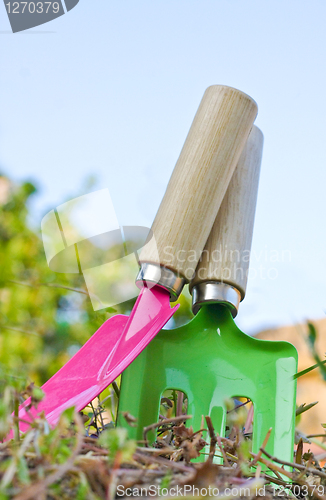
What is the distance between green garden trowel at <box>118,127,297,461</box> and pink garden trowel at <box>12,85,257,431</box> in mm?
31

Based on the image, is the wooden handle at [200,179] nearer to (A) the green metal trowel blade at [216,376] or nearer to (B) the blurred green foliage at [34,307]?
(A) the green metal trowel blade at [216,376]

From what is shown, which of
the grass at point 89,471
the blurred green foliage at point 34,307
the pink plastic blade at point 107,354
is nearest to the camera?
the grass at point 89,471

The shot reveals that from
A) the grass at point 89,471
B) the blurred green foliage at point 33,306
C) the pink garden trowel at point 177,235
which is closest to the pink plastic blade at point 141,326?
the pink garden trowel at point 177,235

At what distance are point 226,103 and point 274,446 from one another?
0.42 m

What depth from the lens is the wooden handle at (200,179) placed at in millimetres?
538

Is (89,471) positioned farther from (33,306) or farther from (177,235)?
(33,306)

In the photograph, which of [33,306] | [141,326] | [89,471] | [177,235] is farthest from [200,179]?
[33,306]

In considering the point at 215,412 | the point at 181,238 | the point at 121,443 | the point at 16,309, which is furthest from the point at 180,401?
the point at 16,309

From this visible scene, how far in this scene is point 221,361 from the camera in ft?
1.80

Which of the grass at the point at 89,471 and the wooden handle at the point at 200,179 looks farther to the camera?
the wooden handle at the point at 200,179

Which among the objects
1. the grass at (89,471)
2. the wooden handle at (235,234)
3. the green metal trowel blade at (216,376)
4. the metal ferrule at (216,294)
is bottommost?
the grass at (89,471)

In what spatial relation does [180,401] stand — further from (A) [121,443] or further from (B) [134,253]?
(A) [121,443]

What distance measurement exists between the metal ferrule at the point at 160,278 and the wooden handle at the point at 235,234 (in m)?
0.03

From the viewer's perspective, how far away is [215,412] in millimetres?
510
